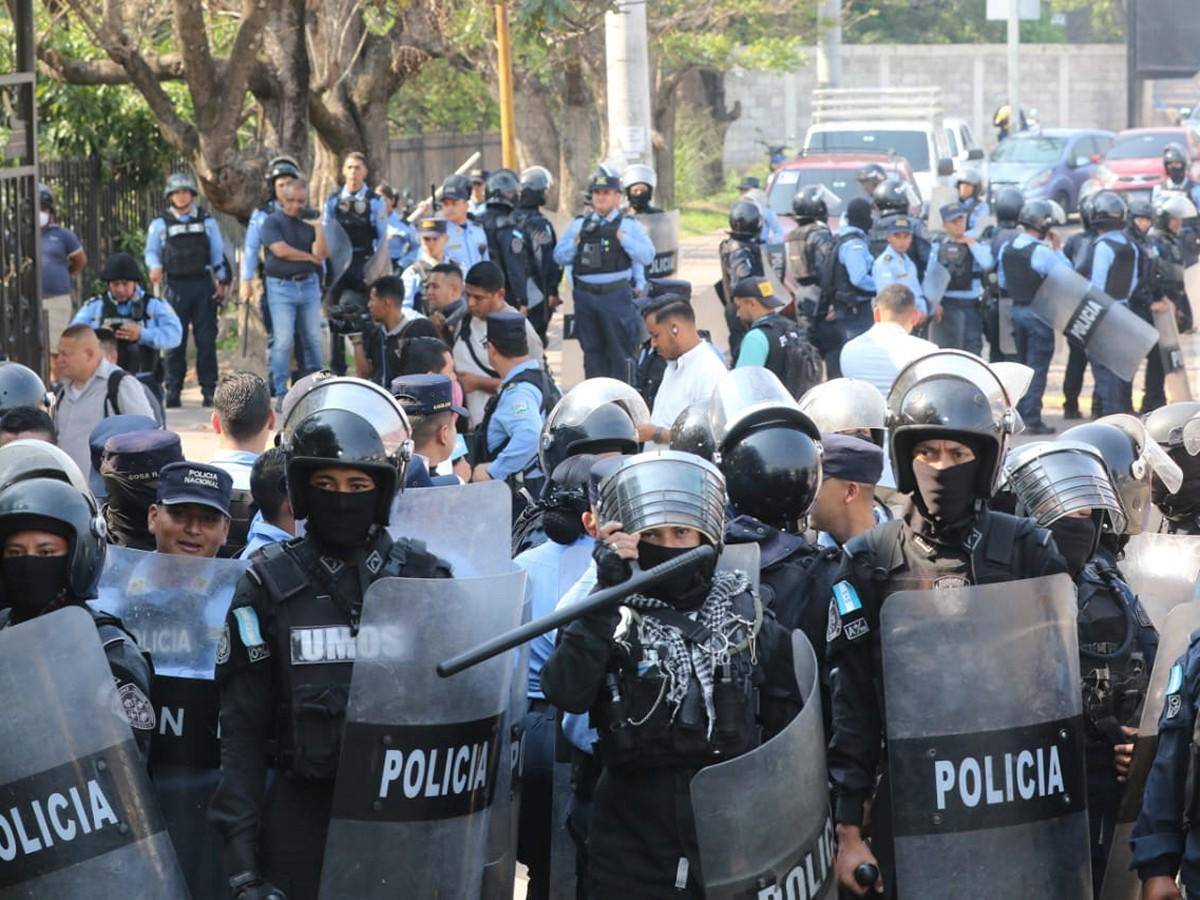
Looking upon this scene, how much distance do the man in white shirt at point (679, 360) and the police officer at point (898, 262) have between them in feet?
16.1

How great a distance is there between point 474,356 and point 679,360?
1.26m

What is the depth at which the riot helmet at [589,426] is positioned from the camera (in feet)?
19.1

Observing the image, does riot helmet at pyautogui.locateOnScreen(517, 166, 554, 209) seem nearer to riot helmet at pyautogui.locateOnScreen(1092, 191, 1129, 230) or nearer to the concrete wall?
riot helmet at pyautogui.locateOnScreen(1092, 191, 1129, 230)

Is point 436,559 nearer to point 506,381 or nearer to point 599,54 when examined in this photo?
point 506,381

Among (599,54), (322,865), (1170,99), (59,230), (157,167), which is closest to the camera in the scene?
(322,865)

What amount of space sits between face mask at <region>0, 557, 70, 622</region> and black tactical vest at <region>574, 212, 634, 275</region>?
10.2 m

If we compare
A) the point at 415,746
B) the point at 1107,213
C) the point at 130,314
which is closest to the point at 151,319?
the point at 130,314

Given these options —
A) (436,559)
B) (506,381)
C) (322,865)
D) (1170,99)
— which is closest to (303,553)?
(436,559)

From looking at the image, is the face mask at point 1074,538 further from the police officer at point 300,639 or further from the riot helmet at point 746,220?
the riot helmet at point 746,220

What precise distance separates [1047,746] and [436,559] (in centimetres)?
135

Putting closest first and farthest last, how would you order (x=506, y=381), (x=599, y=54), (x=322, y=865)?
(x=322, y=865), (x=506, y=381), (x=599, y=54)

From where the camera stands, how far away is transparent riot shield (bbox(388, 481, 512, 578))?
15.3 ft

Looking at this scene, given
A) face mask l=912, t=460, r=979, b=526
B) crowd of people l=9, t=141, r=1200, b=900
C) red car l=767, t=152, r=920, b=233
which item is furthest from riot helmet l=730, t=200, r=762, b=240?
face mask l=912, t=460, r=979, b=526

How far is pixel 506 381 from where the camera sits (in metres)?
8.13
